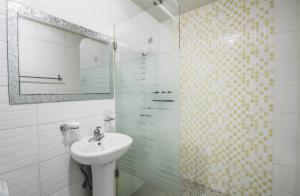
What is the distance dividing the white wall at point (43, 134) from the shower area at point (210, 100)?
394mm

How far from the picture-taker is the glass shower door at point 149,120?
3.73 ft

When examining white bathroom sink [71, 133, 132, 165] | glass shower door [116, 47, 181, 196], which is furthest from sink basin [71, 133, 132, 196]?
glass shower door [116, 47, 181, 196]

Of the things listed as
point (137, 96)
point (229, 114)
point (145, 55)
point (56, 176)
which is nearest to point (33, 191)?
point (56, 176)

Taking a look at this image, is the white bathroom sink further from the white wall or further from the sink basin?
the white wall

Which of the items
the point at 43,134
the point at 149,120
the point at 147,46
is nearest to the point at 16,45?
the point at 43,134

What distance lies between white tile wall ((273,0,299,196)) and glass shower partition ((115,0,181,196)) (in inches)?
44.5

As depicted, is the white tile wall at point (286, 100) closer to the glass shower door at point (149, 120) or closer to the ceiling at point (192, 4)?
the ceiling at point (192, 4)

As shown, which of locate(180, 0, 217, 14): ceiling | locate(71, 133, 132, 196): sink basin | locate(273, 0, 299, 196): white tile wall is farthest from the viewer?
locate(180, 0, 217, 14): ceiling

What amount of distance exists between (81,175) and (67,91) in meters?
0.79

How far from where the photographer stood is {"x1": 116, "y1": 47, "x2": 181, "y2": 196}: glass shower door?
3.73 feet

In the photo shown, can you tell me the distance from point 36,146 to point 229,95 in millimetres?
1999

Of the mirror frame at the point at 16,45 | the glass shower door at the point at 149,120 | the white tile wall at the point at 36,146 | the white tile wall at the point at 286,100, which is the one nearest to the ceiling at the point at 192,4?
the white tile wall at the point at 286,100

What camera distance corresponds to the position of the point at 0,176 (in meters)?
0.82

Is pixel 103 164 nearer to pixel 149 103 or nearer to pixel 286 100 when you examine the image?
pixel 149 103
